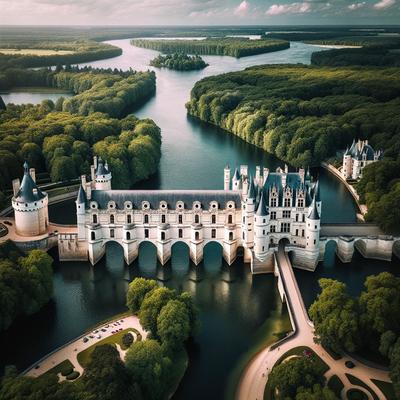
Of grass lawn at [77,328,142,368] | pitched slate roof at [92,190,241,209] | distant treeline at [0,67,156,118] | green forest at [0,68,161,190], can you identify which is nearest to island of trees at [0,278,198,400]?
grass lawn at [77,328,142,368]

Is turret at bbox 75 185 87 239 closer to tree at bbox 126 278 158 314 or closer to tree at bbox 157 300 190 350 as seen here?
tree at bbox 126 278 158 314

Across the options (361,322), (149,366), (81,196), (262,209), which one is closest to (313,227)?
(262,209)

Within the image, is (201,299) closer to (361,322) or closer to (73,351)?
(73,351)

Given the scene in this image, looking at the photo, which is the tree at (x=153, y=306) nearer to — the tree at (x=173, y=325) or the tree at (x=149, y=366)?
the tree at (x=173, y=325)

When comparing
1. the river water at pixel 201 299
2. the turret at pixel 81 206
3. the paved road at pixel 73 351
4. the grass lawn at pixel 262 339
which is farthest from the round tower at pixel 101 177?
the grass lawn at pixel 262 339

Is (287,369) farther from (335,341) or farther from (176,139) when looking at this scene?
(176,139)

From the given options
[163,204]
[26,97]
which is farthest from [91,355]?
[26,97]
